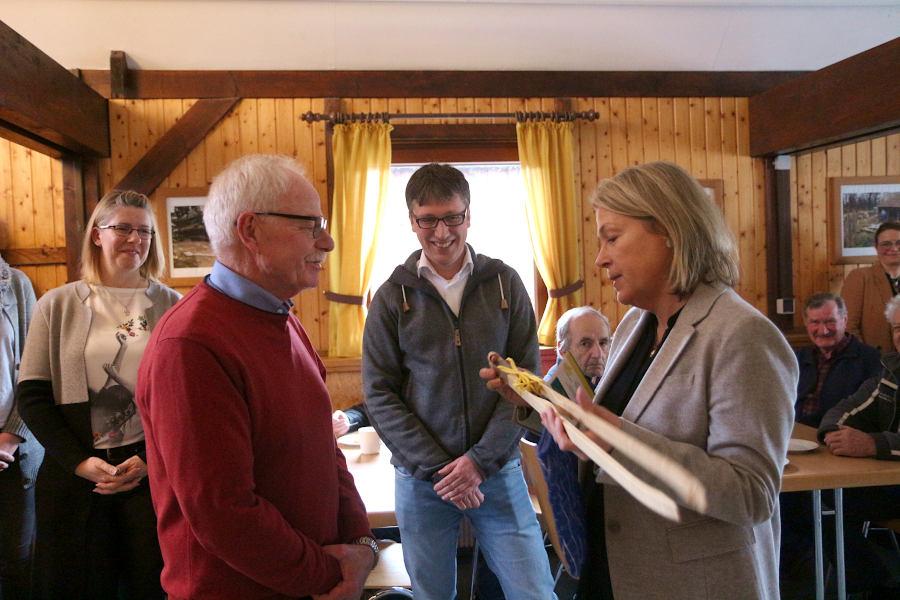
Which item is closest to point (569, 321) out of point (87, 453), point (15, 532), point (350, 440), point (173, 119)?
point (350, 440)

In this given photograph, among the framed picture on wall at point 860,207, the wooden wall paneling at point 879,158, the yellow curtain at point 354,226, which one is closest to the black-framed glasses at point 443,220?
the yellow curtain at point 354,226

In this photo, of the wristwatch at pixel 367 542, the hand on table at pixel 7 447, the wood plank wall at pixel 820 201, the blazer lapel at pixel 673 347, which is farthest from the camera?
the wood plank wall at pixel 820 201

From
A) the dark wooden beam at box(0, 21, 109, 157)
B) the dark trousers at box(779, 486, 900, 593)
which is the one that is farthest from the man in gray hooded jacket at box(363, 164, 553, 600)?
the dark wooden beam at box(0, 21, 109, 157)

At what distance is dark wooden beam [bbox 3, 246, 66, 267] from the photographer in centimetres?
441

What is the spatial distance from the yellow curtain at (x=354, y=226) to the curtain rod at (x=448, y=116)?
0.18 ft

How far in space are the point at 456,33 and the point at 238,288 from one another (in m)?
3.90

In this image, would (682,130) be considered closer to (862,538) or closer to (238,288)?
(862,538)

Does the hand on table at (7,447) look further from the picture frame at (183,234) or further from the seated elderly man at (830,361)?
the seated elderly man at (830,361)

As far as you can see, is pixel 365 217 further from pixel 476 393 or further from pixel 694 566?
pixel 694 566

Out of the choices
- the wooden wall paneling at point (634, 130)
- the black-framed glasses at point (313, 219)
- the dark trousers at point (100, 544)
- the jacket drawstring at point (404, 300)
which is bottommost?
the dark trousers at point (100, 544)

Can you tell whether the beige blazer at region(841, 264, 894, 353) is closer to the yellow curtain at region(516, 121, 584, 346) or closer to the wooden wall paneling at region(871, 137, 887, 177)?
the wooden wall paneling at region(871, 137, 887, 177)

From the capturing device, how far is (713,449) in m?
1.11

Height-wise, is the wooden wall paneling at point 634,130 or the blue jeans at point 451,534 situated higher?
the wooden wall paneling at point 634,130

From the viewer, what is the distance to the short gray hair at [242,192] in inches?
49.3
